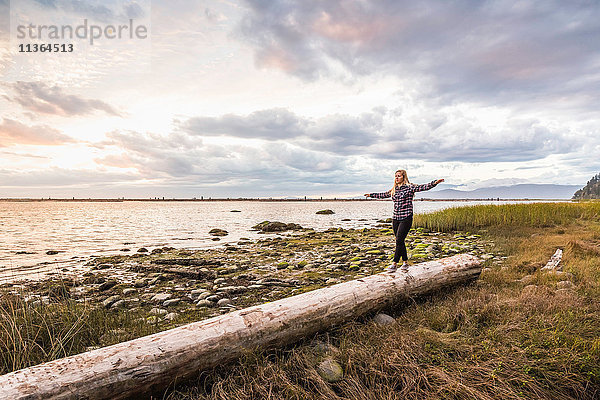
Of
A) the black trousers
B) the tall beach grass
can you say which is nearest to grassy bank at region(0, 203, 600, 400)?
the black trousers

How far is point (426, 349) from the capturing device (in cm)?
400

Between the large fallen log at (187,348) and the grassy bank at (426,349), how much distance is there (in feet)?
0.65

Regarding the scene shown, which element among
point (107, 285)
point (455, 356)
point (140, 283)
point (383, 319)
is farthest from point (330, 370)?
point (107, 285)

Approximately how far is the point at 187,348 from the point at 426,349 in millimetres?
2910

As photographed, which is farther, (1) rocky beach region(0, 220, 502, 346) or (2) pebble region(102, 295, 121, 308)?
(2) pebble region(102, 295, 121, 308)

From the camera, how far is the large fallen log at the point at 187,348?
2865 mm

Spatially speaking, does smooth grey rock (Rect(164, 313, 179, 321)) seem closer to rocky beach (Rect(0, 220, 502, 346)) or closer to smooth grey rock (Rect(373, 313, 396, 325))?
rocky beach (Rect(0, 220, 502, 346))

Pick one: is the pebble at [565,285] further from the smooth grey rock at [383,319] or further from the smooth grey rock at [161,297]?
the smooth grey rock at [161,297]

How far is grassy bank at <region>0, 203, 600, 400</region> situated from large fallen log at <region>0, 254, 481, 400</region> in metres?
0.20

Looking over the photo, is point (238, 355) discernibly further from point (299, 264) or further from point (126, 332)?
point (299, 264)

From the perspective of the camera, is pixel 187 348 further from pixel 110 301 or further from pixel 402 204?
pixel 402 204

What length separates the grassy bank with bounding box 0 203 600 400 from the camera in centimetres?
333

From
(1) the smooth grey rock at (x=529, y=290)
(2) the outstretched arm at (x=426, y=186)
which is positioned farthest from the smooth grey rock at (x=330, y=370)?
(2) the outstretched arm at (x=426, y=186)

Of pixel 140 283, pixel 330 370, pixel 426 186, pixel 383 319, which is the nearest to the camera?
pixel 330 370
